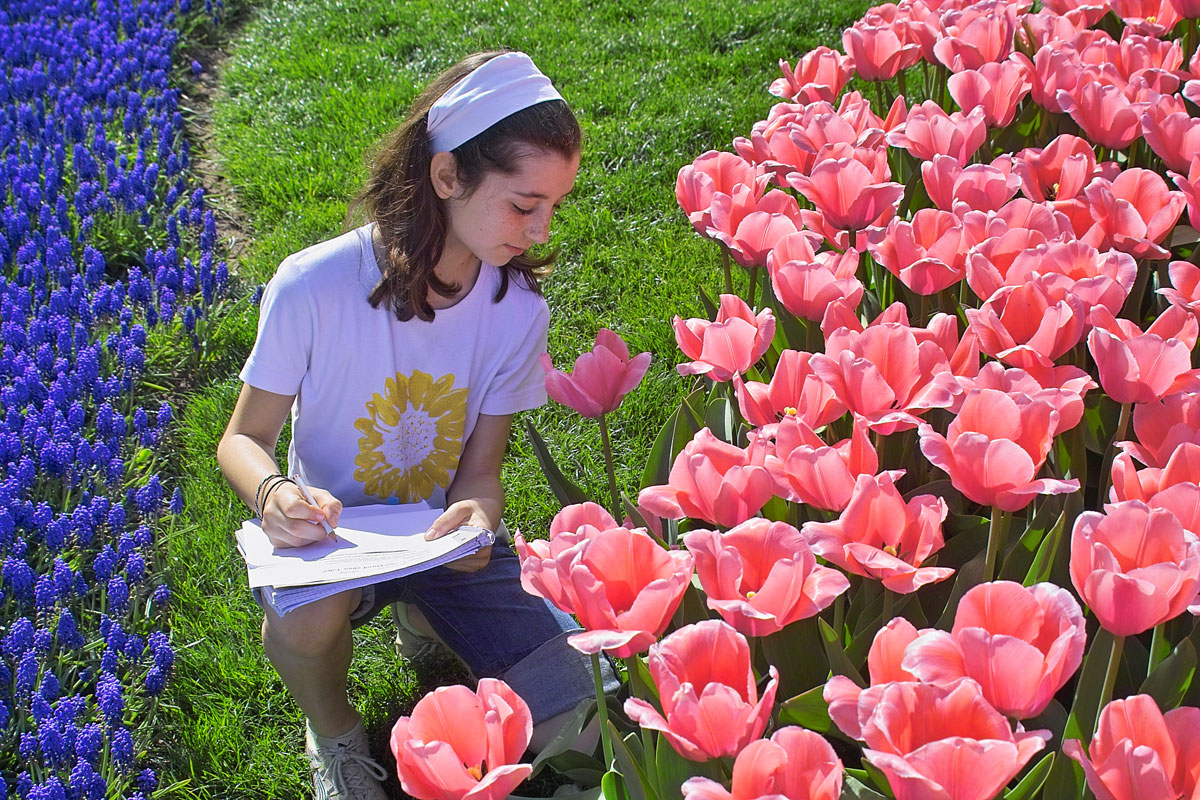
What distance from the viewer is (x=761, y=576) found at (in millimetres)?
1003

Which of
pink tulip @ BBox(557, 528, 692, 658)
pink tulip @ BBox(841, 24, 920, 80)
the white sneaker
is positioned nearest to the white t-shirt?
the white sneaker

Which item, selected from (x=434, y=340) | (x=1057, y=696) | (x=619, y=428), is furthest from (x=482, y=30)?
(x=1057, y=696)

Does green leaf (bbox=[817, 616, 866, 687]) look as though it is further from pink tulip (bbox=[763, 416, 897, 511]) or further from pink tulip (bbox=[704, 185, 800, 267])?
→ pink tulip (bbox=[704, 185, 800, 267])

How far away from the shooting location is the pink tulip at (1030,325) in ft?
3.89

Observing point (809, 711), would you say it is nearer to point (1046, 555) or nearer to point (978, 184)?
point (1046, 555)

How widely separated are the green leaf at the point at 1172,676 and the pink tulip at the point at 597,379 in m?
0.70

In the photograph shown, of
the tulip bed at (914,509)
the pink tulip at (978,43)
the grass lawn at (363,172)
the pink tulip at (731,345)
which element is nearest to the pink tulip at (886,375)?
the tulip bed at (914,509)

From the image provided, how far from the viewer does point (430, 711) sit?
948mm

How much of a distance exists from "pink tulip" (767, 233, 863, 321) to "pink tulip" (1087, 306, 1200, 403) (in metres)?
0.32

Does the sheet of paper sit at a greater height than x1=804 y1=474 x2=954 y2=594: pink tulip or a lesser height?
lesser

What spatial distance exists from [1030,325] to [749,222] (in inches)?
17.0

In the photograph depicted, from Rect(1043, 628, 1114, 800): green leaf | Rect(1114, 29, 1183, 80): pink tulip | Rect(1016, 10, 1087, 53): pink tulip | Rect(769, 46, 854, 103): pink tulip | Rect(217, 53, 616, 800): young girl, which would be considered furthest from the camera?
Rect(1016, 10, 1087, 53): pink tulip

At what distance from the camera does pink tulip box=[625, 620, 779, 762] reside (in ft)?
2.81

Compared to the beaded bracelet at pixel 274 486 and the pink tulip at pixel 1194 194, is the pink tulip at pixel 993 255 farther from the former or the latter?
the beaded bracelet at pixel 274 486
